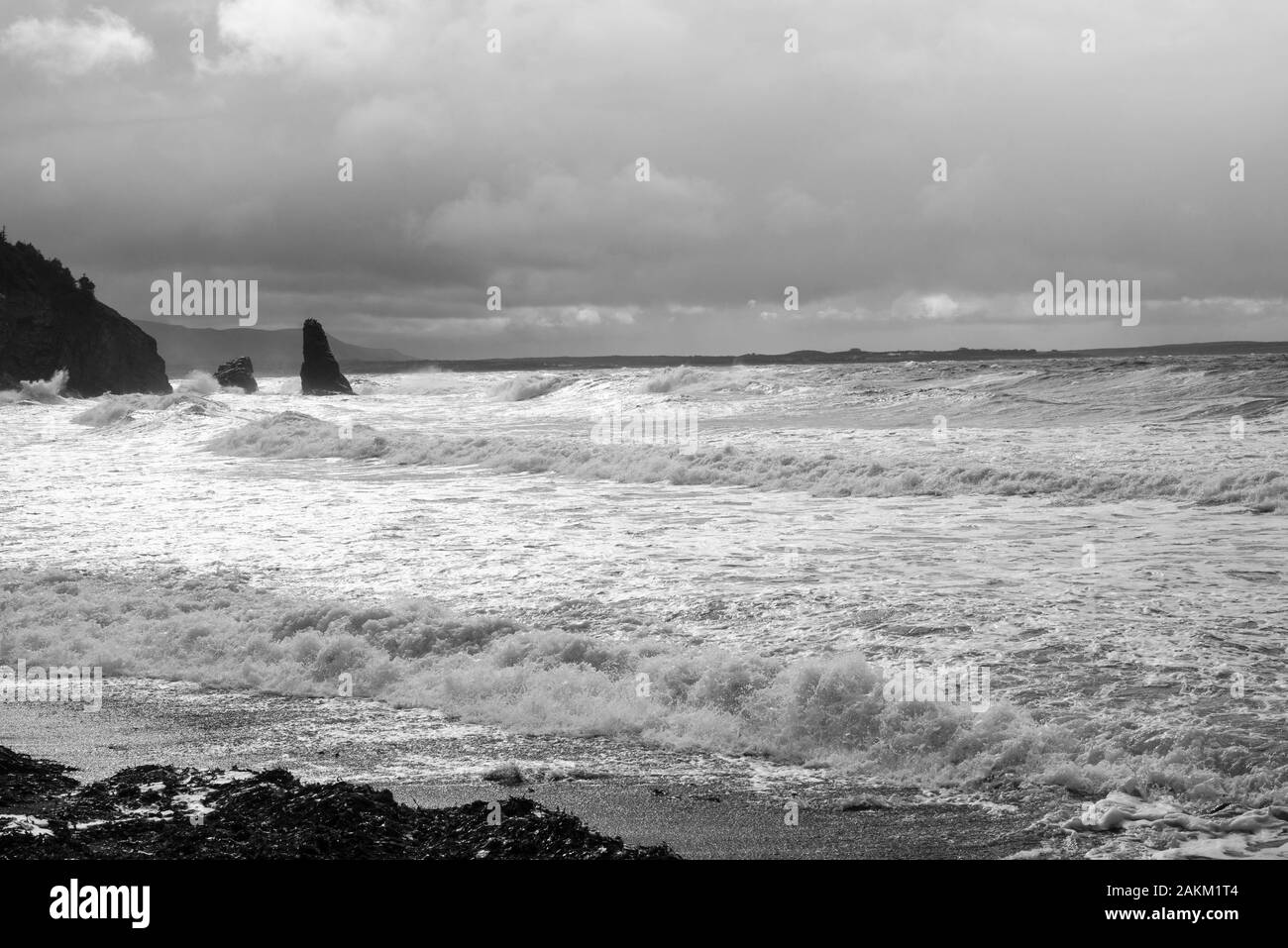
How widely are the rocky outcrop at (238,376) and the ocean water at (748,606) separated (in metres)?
56.3

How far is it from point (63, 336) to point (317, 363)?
52.9 ft

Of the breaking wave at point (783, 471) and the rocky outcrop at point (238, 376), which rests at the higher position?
the rocky outcrop at point (238, 376)

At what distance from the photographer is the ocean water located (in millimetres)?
5809

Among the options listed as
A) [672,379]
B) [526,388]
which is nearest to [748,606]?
[672,379]

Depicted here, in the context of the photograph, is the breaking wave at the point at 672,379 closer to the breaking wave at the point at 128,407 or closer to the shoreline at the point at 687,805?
the breaking wave at the point at 128,407

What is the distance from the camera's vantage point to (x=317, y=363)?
74.7 meters

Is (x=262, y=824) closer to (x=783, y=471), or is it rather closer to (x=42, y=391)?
(x=783, y=471)

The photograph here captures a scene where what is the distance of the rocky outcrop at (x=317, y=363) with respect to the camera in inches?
2904

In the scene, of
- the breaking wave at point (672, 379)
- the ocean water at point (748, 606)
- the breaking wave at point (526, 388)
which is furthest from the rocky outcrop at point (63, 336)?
the ocean water at point (748, 606)
